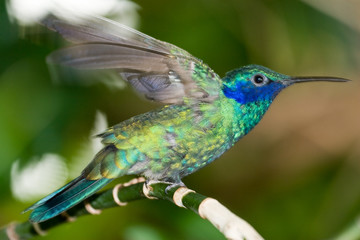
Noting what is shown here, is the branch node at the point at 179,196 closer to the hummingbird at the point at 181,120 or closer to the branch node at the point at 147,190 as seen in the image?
the branch node at the point at 147,190

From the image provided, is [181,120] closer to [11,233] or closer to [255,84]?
[255,84]

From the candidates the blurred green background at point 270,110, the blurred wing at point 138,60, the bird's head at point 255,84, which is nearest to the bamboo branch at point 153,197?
the blurred wing at point 138,60

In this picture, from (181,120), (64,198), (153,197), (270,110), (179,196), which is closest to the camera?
(179,196)

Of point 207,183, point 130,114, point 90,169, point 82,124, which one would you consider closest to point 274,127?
point 207,183

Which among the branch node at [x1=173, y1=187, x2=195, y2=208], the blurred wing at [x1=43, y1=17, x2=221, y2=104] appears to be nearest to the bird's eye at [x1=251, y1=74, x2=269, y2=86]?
the blurred wing at [x1=43, y1=17, x2=221, y2=104]

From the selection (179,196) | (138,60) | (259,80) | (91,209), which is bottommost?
(179,196)

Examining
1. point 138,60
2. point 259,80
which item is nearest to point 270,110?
point 259,80

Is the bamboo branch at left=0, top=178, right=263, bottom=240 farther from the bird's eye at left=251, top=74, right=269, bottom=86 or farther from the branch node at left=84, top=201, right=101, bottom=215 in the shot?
the bird's eye at left=251, top=74, right=269, bottom=86

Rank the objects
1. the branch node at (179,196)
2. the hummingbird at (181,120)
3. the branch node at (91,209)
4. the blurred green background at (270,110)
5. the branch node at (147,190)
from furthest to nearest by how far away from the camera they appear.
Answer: the blurred green background at (270,110) < the hummingbird at (181,120) < the branch node at (91,209) < the branch node at (147,190) < the branch node at (179,196)

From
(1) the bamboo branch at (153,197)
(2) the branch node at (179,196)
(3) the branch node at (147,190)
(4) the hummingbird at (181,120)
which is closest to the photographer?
(1) the bamboo branch at (153,197)
